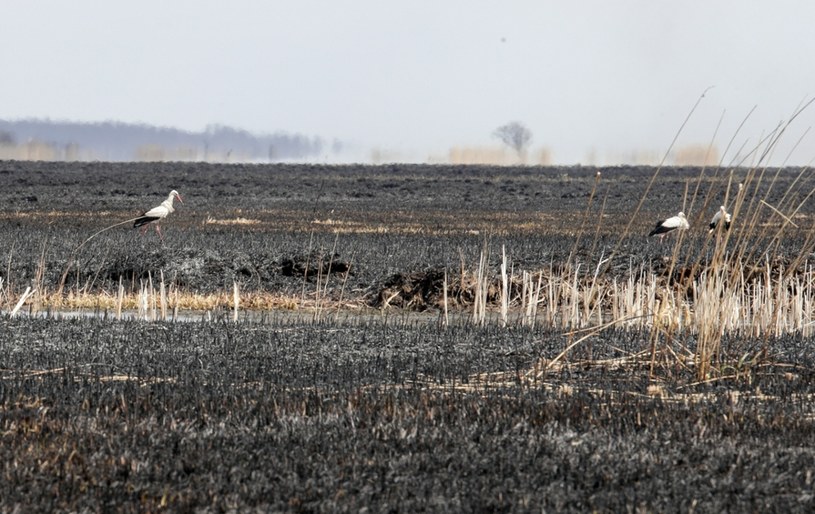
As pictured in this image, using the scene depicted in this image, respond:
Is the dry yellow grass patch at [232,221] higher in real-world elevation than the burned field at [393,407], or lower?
higher

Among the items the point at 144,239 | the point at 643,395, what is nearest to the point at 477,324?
the point at 643,395

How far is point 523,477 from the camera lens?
612 cm

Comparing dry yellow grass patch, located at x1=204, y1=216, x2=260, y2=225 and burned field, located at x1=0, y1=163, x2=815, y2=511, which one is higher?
dry yellow grass patch, located at x1=204, y1=216, x2=260, y2=225

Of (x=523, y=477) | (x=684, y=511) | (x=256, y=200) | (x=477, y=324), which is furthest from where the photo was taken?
(x=256, y=200)

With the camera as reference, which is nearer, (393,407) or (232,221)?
(393,407)

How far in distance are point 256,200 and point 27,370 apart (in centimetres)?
3364

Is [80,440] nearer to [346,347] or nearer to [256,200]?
[346,347]

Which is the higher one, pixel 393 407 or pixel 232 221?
pixel 232 221

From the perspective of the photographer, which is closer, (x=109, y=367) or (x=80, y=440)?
(x=80, y=440)

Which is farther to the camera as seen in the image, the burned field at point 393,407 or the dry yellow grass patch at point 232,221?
the dry yellow grass patch at point 232,221

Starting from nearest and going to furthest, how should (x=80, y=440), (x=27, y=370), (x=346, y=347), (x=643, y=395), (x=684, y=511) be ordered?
(x=684, y=511) → (x=80, y=440) → (x=643, y=395) → (x=27, y=370) → (x=346, y=347)

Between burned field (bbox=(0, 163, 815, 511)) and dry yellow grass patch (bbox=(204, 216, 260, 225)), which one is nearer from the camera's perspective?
burned field (bbox=(0, 163, 815, 511))

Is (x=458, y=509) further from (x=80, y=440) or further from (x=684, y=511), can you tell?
(x=80, y=440)

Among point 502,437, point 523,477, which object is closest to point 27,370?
point 502,437
